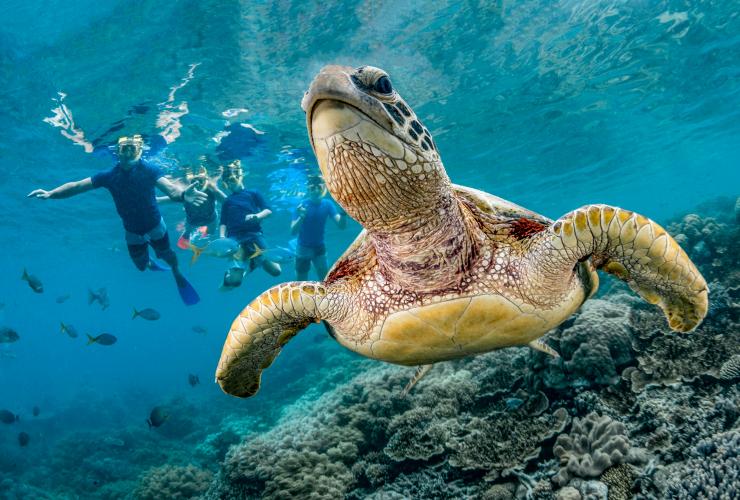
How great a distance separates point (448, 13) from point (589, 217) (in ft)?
30.7

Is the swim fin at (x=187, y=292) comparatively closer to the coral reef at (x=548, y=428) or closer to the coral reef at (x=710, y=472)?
the coral reef at (x=548, y=428)

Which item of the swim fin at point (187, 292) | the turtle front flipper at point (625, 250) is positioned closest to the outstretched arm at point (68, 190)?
the swim fin at point (187, 292)

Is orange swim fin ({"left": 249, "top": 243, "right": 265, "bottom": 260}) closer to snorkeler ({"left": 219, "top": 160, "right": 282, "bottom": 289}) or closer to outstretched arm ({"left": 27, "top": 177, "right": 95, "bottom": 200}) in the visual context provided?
snorkeler ({"left": 219, "top": 160, "right": 282, "bottom": 289})

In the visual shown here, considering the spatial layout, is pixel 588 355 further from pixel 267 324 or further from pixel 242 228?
pixel 242 228

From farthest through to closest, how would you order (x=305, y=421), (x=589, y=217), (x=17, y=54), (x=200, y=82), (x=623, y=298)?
(x=200, y=82)
(x=17, y=54)
(x=623, y=298)
(x=305, y=421)
(x=589, y=217)

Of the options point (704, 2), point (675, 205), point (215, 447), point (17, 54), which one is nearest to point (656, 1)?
point (704, 2)

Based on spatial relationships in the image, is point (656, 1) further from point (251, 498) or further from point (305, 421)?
point (251, 498)

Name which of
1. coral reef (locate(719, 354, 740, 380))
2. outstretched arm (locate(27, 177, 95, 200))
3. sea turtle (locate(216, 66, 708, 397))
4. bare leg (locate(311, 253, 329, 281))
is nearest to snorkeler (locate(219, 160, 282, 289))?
bare leg (locate(311, 253, 329, 281))

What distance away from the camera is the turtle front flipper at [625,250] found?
2230 mm

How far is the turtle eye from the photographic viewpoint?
171 cm

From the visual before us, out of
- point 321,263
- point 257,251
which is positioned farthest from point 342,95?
point 321,263

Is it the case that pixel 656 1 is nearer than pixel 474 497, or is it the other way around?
pixel 474 497

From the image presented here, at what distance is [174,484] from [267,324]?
712cm

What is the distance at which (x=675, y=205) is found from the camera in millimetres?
66625
